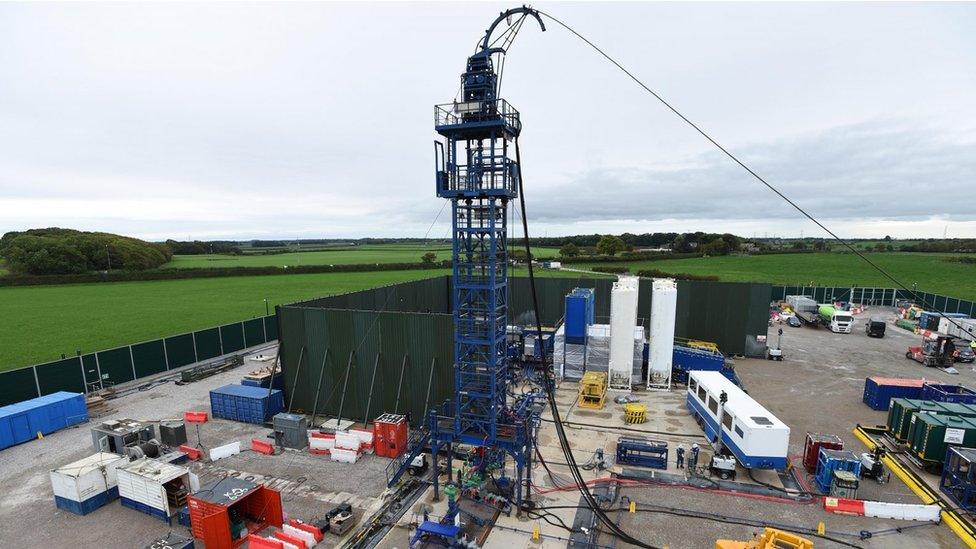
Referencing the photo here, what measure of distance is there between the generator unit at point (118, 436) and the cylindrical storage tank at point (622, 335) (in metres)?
26.3

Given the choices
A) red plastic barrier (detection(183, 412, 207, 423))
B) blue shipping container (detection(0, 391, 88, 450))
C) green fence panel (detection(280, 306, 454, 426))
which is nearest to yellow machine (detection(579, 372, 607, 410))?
green fence panel (detection(280, 306, 454, 426))

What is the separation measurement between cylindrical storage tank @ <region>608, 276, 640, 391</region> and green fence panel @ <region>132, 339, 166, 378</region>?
3430 centimetres

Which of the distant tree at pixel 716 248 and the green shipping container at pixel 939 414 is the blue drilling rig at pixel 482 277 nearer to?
the green shipping container at pixel 939 414

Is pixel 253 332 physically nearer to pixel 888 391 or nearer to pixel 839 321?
pixel 888 391

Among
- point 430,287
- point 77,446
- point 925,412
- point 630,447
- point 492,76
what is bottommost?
A: point 77,446

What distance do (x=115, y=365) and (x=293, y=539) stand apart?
26082 millimetres

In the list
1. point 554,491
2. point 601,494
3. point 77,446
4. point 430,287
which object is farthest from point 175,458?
point 430,287

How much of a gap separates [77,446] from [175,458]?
7629 mm

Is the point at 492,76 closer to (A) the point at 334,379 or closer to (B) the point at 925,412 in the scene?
(A) the point at 334,379

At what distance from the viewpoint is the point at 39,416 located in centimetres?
2256

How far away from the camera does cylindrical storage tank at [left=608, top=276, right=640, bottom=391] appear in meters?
27.6

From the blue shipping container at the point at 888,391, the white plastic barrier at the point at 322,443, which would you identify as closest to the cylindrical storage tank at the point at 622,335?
the blue shipping container at the point at 888,391

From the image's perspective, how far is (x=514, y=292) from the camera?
142ft

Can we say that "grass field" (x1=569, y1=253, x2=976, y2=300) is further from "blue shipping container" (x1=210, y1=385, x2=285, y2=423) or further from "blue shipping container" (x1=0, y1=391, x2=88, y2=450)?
"blue shipping container" (x1=0, y1=391, x2=88, y2=450)
